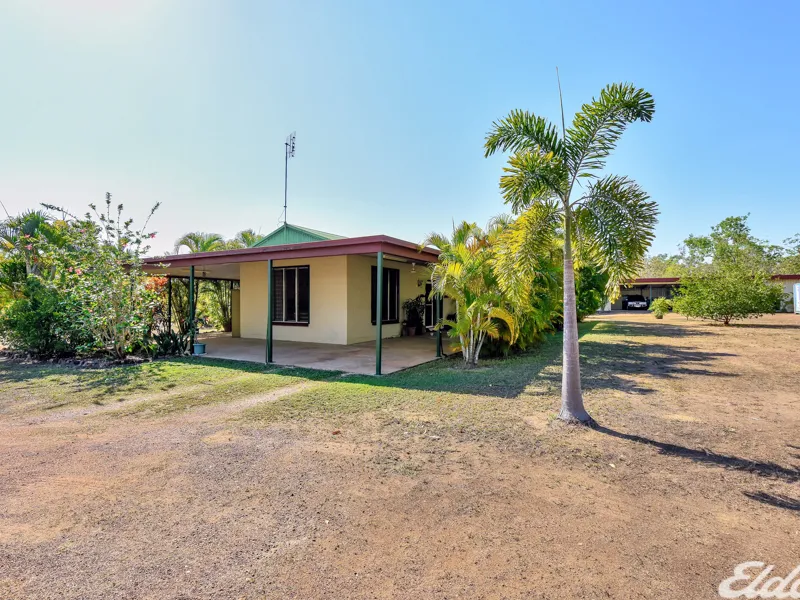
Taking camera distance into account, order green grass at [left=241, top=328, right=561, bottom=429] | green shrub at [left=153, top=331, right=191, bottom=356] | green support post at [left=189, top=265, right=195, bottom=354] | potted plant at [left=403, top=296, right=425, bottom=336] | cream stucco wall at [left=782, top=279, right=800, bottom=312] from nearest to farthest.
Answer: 1. green grass at [left=241, top=328, right=561, bottom=429]
2. green shrub at [left=153, top=331, right=191, bottom=356]
3. green support post at [left=189, top=265, right=195, bottom=354]
4. potted plant at [left=403, top=296, right=425, bottom=336]
5. cream stucco wall at [left=782, top=279, right=800, bottom=312]

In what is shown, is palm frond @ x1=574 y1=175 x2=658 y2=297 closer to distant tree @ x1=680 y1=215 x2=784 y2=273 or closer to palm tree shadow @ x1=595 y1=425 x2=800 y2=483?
palm tree shadow @ x1=595 y1=425 x2=800 y2=483

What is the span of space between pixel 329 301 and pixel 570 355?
7.88 meters

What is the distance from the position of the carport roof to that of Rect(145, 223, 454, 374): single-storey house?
0.08 feet

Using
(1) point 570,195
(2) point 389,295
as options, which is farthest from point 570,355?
(2) point 389,295

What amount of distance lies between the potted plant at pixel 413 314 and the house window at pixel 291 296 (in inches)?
136

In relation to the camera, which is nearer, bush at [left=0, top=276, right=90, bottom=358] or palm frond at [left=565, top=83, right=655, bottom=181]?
palm frond at [left=565, top=83, right=655, bottom=181]

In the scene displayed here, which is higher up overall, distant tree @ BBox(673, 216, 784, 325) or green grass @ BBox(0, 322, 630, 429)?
distant tree @ BBox(673, 216, 784, 325)

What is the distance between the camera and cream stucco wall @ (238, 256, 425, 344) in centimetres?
1126

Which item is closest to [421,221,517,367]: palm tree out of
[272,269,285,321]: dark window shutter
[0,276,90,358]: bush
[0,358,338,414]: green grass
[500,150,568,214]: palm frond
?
[500,150,568,214]: palm frond

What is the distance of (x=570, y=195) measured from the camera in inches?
186

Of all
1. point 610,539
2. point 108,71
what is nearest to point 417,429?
point 610,539

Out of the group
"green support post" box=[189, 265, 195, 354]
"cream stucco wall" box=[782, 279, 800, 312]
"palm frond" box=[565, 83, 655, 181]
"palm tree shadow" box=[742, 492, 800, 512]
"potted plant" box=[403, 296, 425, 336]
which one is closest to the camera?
"palm tree shadow" box=[742, 492, 800, 512]

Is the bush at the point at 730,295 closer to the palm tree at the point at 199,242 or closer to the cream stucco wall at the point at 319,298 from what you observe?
the cream stucco wall at the point at 319,298

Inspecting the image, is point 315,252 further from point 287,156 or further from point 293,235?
point 287,156
